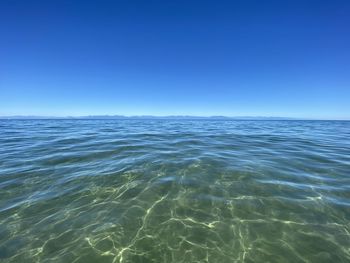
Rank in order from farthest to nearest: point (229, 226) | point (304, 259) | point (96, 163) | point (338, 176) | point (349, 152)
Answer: point (349, 152)
point (96, 163)
point (338, 176)
point (229, 226)
point (304, 259)

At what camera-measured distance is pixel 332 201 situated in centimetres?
643

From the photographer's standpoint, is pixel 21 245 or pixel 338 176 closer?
pixel 21 245

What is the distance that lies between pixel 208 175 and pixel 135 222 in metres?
4.41

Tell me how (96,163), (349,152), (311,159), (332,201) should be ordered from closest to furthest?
(332,201)
(96,163)
(311,159)
(349,152)

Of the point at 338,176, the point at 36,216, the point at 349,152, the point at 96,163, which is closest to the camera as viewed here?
the point at 36,216

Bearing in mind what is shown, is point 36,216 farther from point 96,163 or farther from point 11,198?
point 96,163

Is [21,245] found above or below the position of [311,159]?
below

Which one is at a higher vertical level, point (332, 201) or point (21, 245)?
point (332, 201)

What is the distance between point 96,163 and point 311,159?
1322 cm

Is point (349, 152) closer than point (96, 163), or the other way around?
point (96, 163)

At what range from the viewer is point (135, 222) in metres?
5.40

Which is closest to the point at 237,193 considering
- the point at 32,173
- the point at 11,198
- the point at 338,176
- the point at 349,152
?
the point at 338,176

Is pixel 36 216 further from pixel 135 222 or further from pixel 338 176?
pixel 338 176

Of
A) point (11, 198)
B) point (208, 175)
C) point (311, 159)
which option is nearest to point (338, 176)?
point (311, 159)
